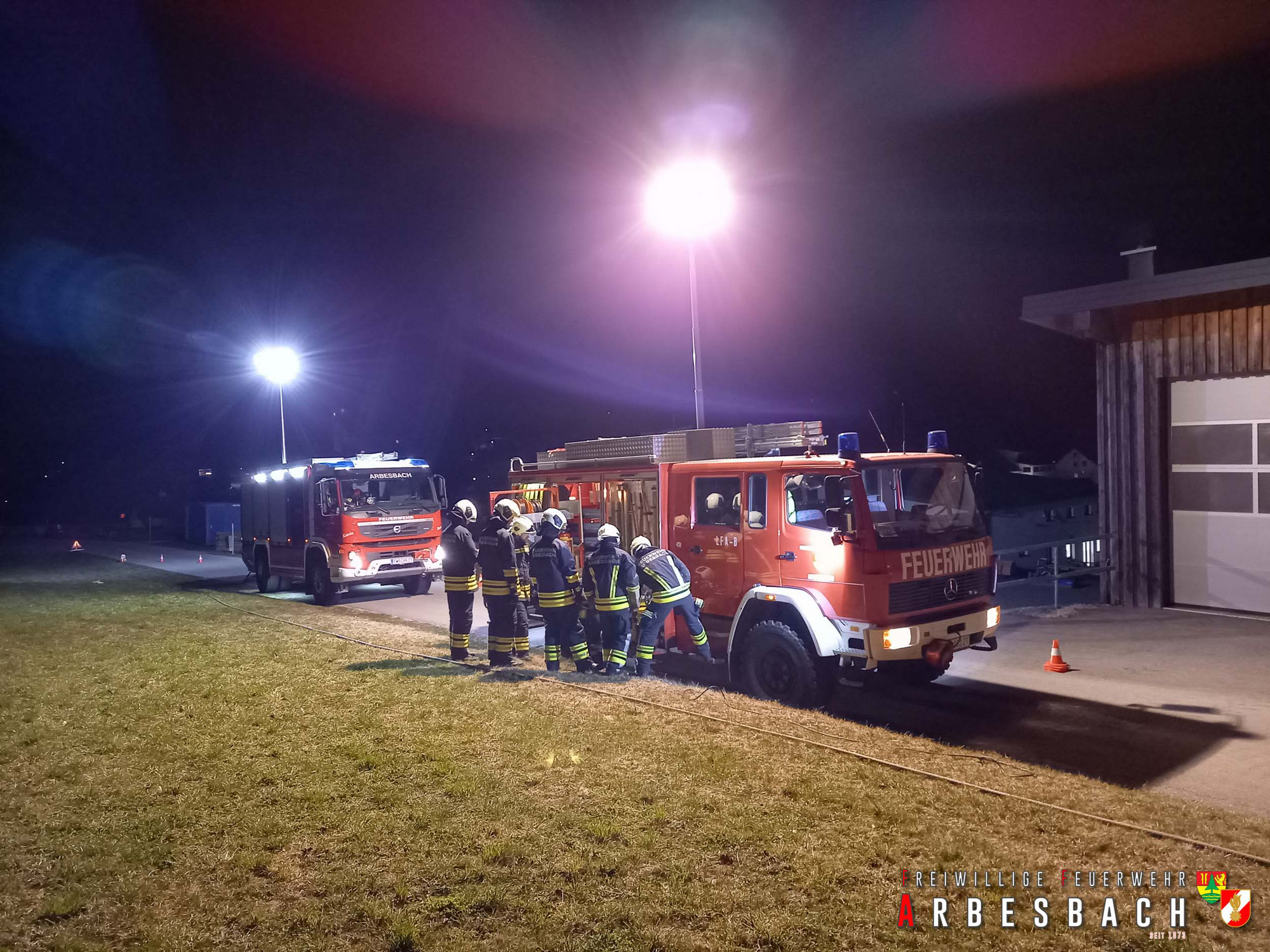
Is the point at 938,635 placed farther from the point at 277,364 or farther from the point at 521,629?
the point at 277,364

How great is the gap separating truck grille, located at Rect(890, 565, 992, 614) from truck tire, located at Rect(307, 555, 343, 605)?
37.8ft

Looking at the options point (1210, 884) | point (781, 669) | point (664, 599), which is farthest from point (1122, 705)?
point (664, 599)

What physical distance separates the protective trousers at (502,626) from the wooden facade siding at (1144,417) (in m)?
8.45

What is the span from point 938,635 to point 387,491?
11.4 metres

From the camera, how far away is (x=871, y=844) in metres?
4.57

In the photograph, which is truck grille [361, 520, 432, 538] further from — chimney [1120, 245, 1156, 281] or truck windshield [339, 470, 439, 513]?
chimney [1120, 245, 1156, 281]

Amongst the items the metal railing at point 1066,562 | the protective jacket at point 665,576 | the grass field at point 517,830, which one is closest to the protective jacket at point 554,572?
the protective jacket at point 665,576

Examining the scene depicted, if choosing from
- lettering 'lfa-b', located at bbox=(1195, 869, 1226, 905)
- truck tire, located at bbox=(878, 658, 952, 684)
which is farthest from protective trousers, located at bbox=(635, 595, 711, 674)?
lettering 'lfa-b', located at bbox=(1195, 869, 1226, 905)

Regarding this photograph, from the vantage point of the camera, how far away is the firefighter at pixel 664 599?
27.6 feet

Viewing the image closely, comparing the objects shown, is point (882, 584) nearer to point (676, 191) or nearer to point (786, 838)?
point (786, 838)

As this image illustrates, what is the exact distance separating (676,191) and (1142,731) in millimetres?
8505

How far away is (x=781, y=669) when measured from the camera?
7.84 m

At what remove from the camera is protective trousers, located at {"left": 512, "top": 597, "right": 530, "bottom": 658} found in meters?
9.64

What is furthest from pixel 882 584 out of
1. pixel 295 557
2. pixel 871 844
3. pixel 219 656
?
pixel 295 557
